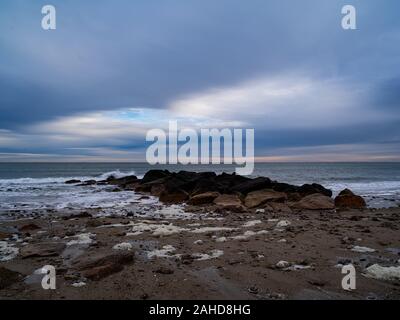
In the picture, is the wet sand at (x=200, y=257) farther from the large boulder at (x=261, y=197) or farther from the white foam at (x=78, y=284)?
the large boulder at (x=261, y=197)

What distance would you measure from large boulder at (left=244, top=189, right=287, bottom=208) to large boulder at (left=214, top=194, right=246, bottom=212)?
45 centimetres

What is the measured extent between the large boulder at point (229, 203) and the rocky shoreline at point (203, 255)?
931mm

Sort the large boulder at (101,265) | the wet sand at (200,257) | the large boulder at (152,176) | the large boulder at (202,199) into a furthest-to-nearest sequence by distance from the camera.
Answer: the large boulder at (152,176), the large boulder at (202,199), the large boulder at (101,265), the wet sand at (200,257)

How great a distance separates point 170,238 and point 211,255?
186 cm

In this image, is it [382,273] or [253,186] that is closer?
[382,273]

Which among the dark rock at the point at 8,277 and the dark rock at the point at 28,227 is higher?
the dark rock at the point at 8,277

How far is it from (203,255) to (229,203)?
7918mm

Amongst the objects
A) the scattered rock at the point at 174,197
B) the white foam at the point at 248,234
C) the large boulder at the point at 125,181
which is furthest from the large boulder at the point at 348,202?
the large boulder at the point at 125,181

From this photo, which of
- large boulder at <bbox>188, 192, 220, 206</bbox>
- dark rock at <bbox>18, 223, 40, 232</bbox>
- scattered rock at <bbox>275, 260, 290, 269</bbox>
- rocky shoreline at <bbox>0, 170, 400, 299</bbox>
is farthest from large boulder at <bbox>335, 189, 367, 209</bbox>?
dark rock at <bbox>18, 223, 40, 232</bbox>

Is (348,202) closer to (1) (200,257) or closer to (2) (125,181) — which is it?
(1) (200,257)

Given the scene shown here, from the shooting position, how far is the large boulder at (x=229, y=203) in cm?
1357

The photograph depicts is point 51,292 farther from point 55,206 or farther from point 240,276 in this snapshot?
point 55,206

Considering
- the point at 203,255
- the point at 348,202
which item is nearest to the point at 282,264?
the point at 203,255

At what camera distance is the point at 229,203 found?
47.3ft
